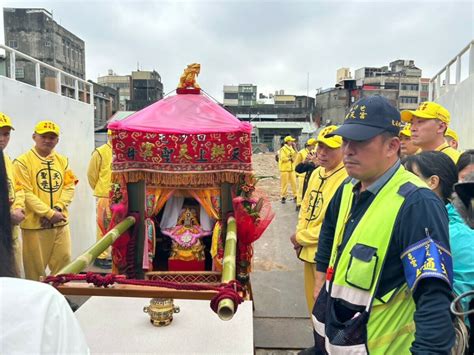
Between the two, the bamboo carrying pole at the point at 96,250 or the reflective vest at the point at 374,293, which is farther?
the bamboo carrying pole at the point at 96,250

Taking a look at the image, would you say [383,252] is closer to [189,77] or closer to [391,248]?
[391,248]

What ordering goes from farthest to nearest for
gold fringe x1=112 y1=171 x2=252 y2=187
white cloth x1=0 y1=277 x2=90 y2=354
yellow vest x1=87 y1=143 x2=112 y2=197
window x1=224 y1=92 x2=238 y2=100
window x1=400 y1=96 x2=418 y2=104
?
window x1=224 y1=92 x2=238 y2=100 < window x1=400 y1=96 x2=418 y2=104 < yellow vest x1=87 y1=143 x2=112 y2=197 < gold fringe x1=112 y1=171 x2=252 y2=187 < white cloth x1=0 y1=277 x2=90 y2=354

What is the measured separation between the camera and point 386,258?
1555 mm

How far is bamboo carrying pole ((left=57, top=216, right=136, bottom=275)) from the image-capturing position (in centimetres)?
246

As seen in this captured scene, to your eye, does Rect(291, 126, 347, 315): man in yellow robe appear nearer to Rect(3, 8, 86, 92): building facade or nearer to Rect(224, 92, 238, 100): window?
Rect(3, 8, 86, 92): building facade

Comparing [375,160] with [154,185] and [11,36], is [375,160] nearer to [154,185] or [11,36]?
[154,185]

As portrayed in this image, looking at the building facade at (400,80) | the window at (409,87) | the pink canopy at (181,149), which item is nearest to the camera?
the pink canopy at (181,149)

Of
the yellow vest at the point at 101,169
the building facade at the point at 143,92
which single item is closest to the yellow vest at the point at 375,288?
the yellow vest at the point at 101,169

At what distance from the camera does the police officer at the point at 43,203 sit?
4148 mm

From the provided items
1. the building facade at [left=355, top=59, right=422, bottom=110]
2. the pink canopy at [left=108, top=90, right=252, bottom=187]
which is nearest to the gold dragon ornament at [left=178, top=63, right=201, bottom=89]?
the pink canopy at [left=108, top=90, right=252, bottom=187]

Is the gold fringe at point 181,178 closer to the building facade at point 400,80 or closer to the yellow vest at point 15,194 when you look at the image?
the yellow vest at point 15,194

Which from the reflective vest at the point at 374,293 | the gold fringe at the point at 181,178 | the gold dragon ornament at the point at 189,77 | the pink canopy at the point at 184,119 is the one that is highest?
the gold dragon ornament at the point at 189,77

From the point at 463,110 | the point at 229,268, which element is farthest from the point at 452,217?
the point at 463,110

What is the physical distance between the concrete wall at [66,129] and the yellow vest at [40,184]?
1.00 ft
